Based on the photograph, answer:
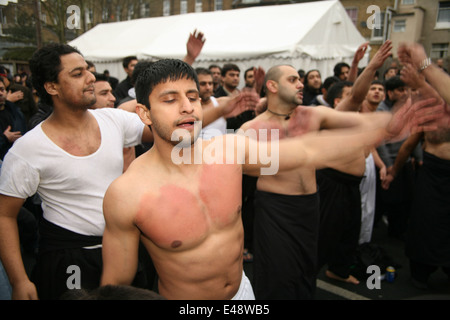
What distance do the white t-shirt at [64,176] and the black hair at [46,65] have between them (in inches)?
12.5

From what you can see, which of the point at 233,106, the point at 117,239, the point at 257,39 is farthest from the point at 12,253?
the point at 257,39

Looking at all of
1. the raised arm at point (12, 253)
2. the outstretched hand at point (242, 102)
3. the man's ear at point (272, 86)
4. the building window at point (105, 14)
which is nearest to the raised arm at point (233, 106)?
the outstretched hand at point (242, 102)

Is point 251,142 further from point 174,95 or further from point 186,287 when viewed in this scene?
point 186,287

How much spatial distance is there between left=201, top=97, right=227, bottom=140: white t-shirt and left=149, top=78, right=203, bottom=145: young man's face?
6.37ft

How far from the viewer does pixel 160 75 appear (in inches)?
58.6

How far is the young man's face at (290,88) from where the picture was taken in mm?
2963

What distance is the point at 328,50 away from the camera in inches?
366

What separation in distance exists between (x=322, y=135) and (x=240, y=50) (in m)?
8.36

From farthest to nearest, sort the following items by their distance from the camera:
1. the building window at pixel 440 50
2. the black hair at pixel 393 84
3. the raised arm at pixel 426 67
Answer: the building window at pixel 440 50 → the black hair at pixel 393 84 → the raised arm at pixel 426 67

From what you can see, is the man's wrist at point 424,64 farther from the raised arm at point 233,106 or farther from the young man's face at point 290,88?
the raised arm at point 233,106

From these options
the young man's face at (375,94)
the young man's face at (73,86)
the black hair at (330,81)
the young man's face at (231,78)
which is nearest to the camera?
the young man's face at (73,86)

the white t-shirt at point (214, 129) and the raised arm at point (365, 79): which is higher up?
the raised arm at point (365, 79)

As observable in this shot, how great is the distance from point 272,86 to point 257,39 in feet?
23.3
